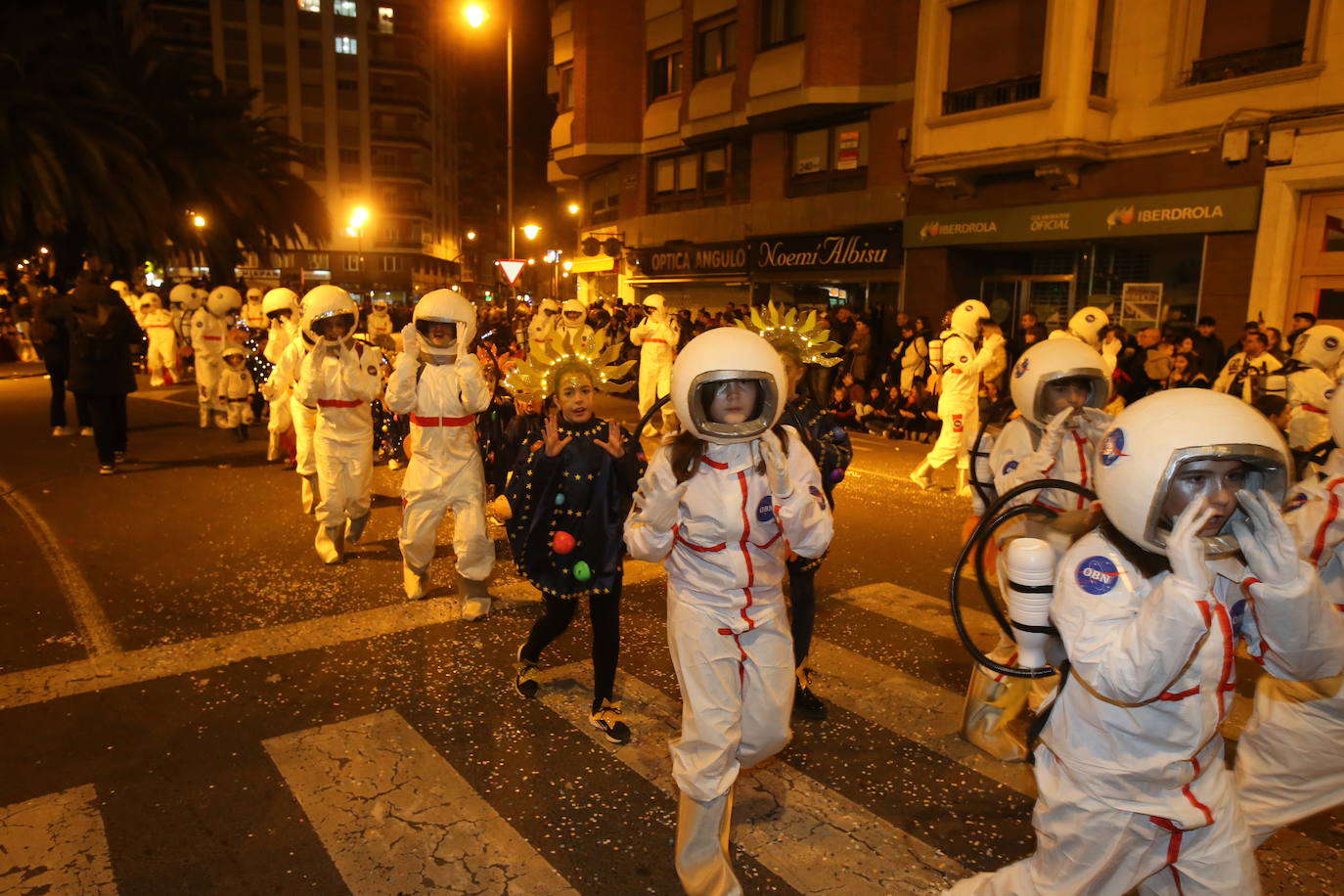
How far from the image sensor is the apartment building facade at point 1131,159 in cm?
1303

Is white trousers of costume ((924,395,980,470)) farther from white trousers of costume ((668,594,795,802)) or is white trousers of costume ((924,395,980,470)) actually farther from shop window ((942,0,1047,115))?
shop window ((942,0,1047,115))

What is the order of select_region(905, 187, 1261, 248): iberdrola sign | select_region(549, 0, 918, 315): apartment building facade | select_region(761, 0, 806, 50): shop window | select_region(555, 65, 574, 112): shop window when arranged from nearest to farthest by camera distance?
select_region(905, 187, 1261, 248): iberdrola sign, select_region(549, 0, 918, 315): apartment building facade, select_region(761, 0, 806, 50): shop window, select_region(555, 65, 574, 112): shop window

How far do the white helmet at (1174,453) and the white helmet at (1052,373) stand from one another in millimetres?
2214

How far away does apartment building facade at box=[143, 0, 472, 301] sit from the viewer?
2771 inches

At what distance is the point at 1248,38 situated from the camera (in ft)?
44.4

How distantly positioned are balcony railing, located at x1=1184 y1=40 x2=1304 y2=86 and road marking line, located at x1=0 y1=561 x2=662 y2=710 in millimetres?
13424

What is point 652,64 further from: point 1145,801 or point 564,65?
point 1145,801

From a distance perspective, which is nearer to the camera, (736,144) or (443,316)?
(443,316)

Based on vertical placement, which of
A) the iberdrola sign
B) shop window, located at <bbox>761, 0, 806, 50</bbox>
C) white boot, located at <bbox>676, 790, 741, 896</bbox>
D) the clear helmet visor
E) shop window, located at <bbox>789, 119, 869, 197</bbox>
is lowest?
white boot, located at <bbox>676, 790, 741, 896</bbox>

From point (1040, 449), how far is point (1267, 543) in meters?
2.09

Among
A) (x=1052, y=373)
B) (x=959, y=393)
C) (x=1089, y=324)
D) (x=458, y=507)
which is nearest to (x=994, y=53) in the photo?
(x=1089, y=324)

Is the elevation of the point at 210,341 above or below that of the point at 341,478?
above

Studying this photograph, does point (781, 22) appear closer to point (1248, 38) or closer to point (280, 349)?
point (1248, 38)

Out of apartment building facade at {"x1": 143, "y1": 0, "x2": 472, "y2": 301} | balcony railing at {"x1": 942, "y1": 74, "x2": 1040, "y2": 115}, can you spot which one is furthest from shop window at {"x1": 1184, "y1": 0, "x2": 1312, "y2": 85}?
apartment building facade at {"x1": 143, "y1": 0, "x2": 472, "y2": 301}
